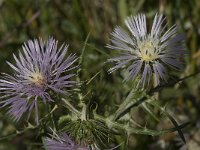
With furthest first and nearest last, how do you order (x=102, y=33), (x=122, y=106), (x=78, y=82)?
1. (x=102, y=33)
2. (x=122, y=106)
3. (x=78, y=82)

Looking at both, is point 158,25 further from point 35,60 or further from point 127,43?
point 35,60

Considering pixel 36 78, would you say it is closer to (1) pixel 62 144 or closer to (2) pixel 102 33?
(1) pixel 62 144

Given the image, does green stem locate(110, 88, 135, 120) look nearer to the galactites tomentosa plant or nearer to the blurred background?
the galactites tomentosa plant

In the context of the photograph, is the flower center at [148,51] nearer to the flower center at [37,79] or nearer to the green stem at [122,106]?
the green stem at [122,106]

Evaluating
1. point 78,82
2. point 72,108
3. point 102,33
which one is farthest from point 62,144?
point 102,33

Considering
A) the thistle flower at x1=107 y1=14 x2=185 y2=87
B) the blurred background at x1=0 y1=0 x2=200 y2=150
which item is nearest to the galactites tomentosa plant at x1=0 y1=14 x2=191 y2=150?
the thistle flower at x1=107 y1=14 x2=185 y2=87

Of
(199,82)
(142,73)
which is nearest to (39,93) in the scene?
(142,73)

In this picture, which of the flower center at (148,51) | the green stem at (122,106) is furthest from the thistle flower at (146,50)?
the green stem at (122,106)
